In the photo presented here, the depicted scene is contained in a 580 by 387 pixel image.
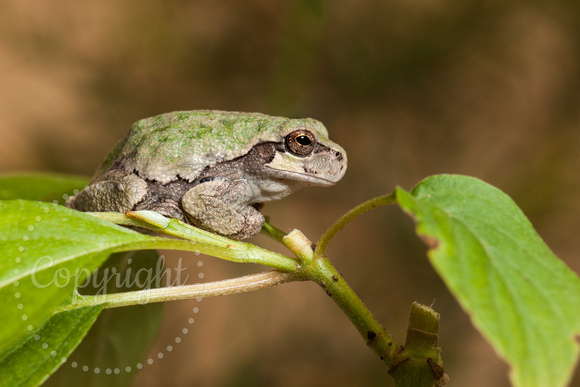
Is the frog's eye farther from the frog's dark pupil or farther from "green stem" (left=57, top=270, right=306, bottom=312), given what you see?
"green stem" (left=57, top=270, right=306, bottom=312)

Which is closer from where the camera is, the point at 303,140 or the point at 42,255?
the point at 42,255

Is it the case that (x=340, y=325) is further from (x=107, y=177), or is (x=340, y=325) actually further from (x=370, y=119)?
(x=107, y=177)

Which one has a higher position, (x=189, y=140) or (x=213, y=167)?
(x=189, y=140)

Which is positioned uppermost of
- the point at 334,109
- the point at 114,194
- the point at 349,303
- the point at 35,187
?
the point at 334,109

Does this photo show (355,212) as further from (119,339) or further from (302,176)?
(119,339)

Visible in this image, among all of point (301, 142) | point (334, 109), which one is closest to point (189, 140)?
point (301, 142)

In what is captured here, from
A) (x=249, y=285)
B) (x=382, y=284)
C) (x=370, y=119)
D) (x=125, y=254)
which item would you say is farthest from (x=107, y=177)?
(x=370, y=119)

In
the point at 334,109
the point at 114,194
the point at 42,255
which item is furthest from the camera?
the point at 334,109

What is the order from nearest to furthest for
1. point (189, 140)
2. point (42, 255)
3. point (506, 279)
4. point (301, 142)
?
point (506, 279) → point (42, 255) → point (189, 140) → point (301, 142)
